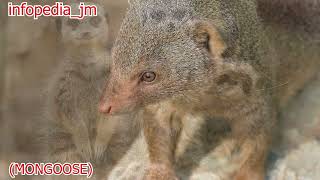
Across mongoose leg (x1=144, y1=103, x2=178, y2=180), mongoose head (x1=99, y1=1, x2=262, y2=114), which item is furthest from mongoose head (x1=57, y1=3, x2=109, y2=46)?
mongoose head (x1=99, y1=1, x2=262, y2=114)

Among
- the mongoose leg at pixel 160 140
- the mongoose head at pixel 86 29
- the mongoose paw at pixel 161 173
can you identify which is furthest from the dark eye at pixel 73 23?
the mongoose paw at pixel 161 173

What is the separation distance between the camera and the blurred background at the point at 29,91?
7.39 ft

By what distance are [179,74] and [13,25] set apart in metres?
0.89

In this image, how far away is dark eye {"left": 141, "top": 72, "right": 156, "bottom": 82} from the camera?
1637 millimetres

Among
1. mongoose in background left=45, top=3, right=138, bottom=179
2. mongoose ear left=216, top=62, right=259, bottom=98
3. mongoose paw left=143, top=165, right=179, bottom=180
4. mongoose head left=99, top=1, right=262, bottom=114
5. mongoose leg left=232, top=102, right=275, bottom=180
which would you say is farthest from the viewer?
mongoose in background left=45, top=3, right=138, bottom=179

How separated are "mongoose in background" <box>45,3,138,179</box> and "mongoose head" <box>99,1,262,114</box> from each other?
0.54 meters

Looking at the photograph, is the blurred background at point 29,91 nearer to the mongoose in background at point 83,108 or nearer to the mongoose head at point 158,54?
the mongoose in background at point 83,108

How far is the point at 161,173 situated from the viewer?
2092mm

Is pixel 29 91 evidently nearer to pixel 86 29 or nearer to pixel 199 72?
pixel 86 29

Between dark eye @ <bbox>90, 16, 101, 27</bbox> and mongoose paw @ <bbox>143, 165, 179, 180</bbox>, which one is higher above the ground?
dark eye @ <bbox>90, 16, 101, 27</bbox>

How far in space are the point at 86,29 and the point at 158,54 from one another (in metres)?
0.64

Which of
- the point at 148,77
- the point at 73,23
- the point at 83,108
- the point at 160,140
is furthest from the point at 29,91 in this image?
the point at 148,77

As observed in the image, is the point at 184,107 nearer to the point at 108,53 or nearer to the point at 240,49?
the point at 240,49

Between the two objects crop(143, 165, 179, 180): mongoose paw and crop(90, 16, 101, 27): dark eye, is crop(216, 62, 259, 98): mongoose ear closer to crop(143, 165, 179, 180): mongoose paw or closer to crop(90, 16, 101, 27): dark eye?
crop(143, 165, 179, 180): mongoose paw
